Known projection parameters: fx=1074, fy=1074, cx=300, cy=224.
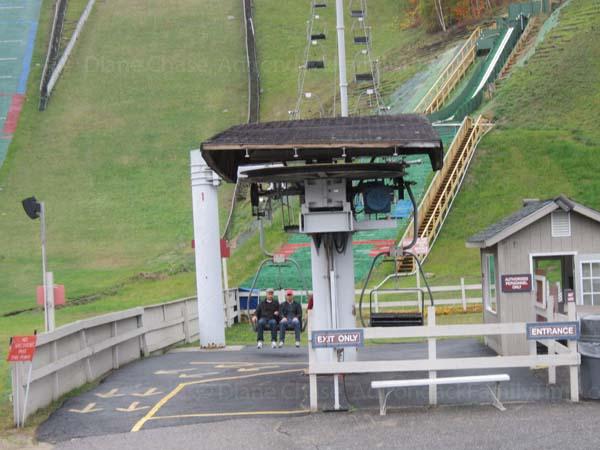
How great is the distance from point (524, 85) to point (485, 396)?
3596 centimetres

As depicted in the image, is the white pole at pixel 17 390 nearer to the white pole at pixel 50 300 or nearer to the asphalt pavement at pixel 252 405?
the asphalt pavement at pixel 252 405

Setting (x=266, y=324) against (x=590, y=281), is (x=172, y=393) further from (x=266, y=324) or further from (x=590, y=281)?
(x=590, y=281)

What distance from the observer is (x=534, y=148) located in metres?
41.4

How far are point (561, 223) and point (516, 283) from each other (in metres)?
1.46

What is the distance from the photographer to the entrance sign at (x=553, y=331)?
14.4 meters

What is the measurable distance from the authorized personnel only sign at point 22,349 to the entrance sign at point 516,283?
8548mm

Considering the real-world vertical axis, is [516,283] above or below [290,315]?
above

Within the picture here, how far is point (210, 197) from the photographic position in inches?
981

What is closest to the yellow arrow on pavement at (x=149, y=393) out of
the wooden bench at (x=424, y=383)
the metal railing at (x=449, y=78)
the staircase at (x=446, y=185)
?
the wooden bench at (x=424, y=383)

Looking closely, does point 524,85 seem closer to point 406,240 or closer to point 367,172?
point 406,240

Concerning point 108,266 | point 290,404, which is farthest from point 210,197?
point 108,266

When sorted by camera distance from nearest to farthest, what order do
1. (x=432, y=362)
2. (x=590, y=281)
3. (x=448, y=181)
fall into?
(x=432, y=362) < (x=590, y=281) < (x=448, y=181)

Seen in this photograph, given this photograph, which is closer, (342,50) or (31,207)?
(31,207)

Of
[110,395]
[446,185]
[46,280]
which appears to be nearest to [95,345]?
[46,280]
